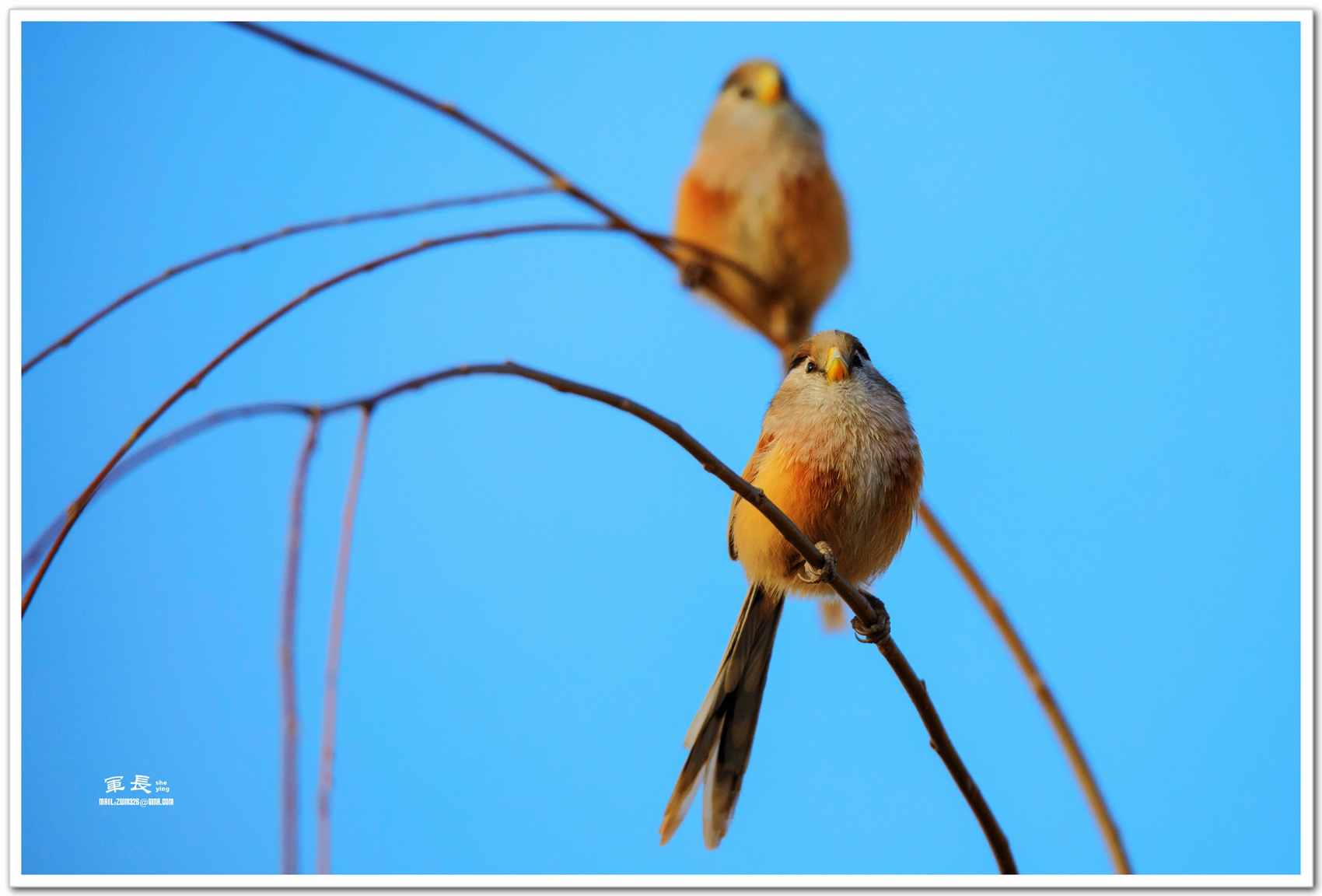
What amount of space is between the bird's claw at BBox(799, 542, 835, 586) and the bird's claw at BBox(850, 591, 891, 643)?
8 cm

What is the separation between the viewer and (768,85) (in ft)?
9.32

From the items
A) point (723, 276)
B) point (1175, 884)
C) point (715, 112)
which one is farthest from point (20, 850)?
point (715, 112)

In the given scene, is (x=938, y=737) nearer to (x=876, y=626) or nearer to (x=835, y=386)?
(x=876, y=626)

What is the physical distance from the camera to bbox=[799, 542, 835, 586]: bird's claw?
4.32ft

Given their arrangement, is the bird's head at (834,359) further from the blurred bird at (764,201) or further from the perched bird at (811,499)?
the blurred bird at (764,201)

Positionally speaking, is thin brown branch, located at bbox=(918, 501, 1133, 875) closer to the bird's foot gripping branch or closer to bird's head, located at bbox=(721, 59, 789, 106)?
the bird's foot gripping branch

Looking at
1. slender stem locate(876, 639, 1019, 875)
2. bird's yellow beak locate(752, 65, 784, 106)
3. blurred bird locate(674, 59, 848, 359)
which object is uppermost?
bird's yellow beak locate(752, 65, 784, 106)

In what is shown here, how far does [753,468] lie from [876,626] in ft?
1.30

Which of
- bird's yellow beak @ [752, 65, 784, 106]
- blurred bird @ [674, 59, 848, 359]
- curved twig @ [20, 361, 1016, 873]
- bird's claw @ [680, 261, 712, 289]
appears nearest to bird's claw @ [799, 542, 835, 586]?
curved twig @ [20, 361, 1016, 873]

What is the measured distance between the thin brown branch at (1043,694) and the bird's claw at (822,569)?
22 cm

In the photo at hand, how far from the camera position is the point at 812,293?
120 inches

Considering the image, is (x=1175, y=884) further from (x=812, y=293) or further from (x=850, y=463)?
(x=812, y=293)

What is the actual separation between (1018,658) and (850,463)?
45 centimetres

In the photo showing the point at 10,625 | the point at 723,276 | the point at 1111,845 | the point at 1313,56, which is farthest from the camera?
the point at 723,276
